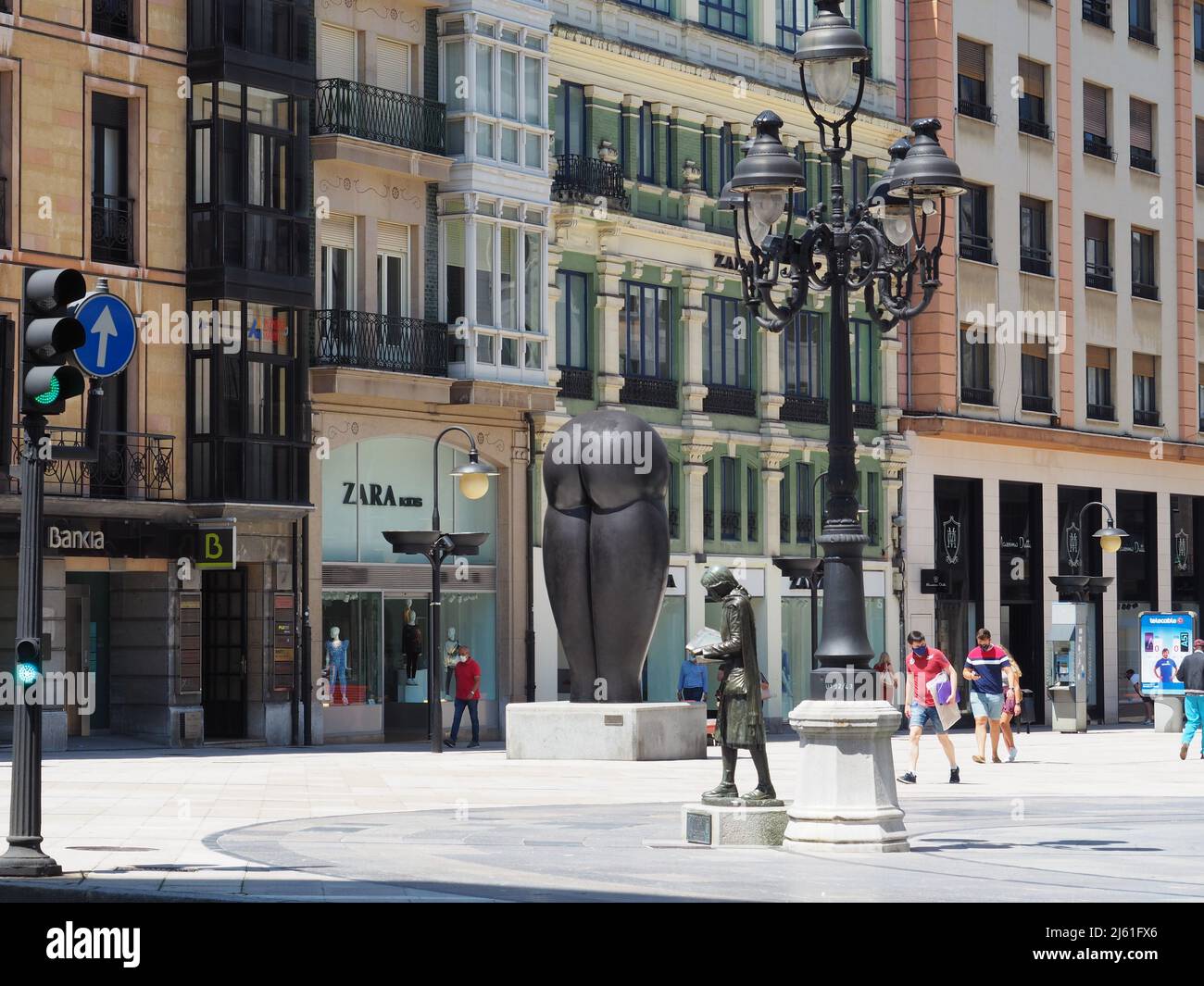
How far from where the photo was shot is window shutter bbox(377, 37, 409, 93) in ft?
129

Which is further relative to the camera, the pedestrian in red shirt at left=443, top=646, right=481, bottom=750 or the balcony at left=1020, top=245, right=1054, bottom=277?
the balcony at left=1020, top=245, right=1054, bottom=277

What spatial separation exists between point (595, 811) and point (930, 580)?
3037 cm

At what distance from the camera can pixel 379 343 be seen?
126 feet

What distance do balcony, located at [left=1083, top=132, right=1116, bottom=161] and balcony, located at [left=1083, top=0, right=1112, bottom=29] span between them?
2.76 meters

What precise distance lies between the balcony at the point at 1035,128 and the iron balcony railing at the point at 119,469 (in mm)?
26042

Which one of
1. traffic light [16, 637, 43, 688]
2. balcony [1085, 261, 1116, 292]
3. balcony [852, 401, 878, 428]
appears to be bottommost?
traffic light [16, 637, 43, 688]

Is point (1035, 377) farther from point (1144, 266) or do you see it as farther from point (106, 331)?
point (106, 331)

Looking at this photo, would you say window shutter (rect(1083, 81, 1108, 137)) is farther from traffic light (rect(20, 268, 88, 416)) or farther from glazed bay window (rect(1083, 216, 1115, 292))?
traffic light (rect(20, 268, 88, 416))

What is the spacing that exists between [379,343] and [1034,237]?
21.5 meters

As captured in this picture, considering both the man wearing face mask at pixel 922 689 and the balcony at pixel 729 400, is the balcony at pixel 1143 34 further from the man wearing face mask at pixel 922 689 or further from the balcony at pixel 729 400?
the man wearing face mask at pixel 922 689

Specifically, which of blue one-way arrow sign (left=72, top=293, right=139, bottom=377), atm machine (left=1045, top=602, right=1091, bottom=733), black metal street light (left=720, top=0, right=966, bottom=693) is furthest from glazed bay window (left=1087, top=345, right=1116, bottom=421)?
blue one-way arrow sign (left=72, top=293, right=139, bottom=377)

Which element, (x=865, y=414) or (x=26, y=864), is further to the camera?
(x=865, y=414)

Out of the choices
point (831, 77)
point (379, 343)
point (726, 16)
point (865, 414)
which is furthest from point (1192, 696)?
point (831, 77)

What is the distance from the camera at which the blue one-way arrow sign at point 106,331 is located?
1430 centimetres
